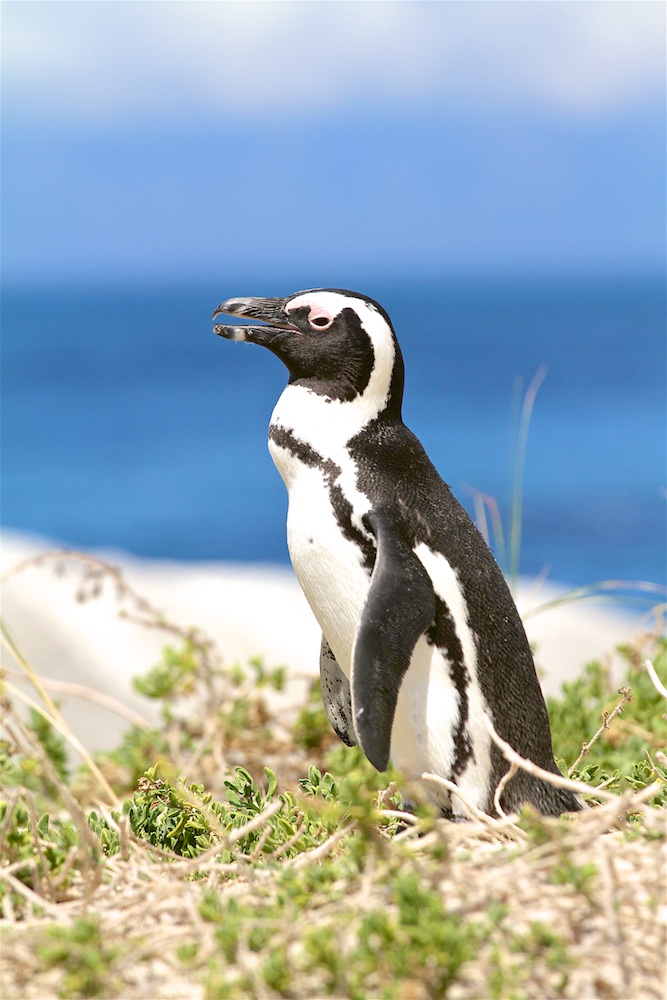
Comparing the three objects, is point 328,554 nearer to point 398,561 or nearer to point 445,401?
point 398,561

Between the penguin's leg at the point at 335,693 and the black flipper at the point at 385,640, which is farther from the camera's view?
the penguin's leg at the point at 335,693

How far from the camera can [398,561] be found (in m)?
2.28

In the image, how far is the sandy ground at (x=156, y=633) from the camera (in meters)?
5.79

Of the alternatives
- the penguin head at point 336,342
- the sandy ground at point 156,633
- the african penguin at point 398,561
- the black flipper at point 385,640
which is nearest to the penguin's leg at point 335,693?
the african penguin at point 398,561

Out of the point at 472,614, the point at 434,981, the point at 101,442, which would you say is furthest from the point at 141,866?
the point at 101,442

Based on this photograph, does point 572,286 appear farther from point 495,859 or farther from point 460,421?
point 495,859

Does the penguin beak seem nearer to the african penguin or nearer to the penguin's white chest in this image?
the african penguin

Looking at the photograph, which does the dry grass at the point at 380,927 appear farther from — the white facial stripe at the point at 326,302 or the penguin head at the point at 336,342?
the white facial stripe at the point at 326,302

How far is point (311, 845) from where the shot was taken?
2.10 m

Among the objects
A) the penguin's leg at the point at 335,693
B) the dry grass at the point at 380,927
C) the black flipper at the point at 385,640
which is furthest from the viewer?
the penguin's leg at the point at 335,693

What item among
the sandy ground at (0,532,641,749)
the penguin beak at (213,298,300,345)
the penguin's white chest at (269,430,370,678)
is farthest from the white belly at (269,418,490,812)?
the sandy ground at (0,532,641,749)

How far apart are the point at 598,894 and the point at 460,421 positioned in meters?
23.8

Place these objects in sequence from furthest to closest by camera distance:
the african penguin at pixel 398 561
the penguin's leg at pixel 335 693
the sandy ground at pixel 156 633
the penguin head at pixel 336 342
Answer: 1. the sandy ground at pixel 156 633
2. the penguin's leg at pixel 335 693
3. the penguin head at pixel 336 342
4. the african penguin at pixel 398 561

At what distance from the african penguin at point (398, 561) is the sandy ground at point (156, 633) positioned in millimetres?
2866
